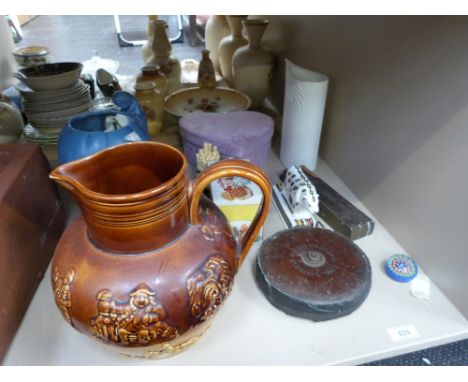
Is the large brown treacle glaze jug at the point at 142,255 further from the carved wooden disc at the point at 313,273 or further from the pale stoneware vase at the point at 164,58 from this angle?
the pale stoneware vase at the point at 164,58

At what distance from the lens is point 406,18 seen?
0.55 meters

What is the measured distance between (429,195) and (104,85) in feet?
2.33

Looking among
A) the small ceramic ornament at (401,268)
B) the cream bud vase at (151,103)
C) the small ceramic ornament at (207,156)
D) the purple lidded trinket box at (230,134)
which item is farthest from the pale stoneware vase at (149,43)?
the small ceramic ornament at (401,268)

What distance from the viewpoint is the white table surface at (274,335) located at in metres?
0.48

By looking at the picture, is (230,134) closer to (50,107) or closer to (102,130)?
(102,130)

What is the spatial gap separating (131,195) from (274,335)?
294 mm

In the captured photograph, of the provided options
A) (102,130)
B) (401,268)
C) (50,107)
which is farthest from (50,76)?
(401,268)

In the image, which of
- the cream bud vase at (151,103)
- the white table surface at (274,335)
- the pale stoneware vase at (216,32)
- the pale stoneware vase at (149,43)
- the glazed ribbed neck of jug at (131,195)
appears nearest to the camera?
the glazed ribbed neck of jug at (131,195)

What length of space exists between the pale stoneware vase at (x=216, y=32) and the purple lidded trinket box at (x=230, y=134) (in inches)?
21.9

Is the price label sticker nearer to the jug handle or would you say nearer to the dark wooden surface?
the jug handle

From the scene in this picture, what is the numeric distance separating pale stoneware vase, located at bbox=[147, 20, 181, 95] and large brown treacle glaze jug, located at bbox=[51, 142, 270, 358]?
699 millimetres

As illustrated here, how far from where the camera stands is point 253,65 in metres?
1.00

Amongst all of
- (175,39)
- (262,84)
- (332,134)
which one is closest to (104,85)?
(262,84)

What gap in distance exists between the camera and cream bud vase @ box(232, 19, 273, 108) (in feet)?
3.26
